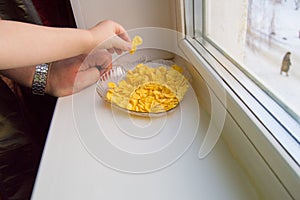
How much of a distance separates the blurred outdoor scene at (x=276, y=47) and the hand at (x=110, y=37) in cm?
24

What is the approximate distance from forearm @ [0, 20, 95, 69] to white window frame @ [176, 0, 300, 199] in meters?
0.23

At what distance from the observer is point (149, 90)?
0.52m

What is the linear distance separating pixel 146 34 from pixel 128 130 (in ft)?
0.99

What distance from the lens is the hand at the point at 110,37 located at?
48 cm

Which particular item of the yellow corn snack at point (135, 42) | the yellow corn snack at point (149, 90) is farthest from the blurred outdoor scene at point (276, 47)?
the yellow corn snack at point (135, 42)

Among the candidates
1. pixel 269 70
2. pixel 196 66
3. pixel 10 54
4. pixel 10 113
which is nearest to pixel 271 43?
pixel 269 70

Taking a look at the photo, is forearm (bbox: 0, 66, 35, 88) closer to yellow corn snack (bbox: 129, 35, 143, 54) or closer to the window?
Result: yellow corn snack (bbox: 129, 35, 143, 54)

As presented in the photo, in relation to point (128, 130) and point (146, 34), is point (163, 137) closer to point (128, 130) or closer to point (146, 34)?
point (128, 130)

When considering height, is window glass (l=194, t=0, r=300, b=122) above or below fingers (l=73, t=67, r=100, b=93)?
above

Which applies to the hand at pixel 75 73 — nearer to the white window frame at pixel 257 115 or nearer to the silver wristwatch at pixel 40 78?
the silver wristwatch at pixel 40 78

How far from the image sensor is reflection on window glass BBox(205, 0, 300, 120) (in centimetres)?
30

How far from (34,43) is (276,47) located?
0.36 meters

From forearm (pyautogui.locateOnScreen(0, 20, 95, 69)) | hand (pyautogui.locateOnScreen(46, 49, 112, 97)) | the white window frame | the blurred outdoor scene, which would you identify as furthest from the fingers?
the blurred outdoor scene

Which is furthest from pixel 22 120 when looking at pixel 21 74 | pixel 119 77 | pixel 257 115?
pixel 257 115
